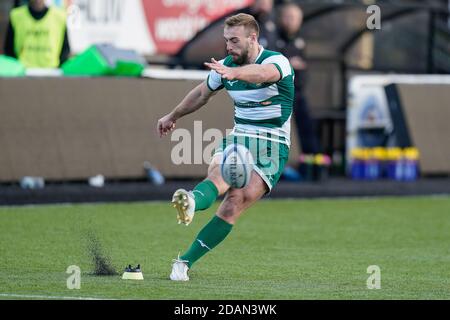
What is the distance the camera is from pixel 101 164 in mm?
19203

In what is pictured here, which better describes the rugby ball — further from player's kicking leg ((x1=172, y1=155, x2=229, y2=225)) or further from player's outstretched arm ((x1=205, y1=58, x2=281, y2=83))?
player's outstretched arm ((x1=205, y1=58, x2=281, y2=83))

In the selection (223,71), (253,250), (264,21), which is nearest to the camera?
(223,71)

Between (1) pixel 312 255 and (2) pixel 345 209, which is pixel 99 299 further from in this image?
(2) pixel 345 209

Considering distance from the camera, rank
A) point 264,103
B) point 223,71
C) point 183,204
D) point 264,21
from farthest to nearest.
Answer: point 264,21 → point 264,103 → point 183,204 → point 223,71

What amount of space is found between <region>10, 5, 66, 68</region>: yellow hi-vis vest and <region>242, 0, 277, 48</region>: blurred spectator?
2.92 metres

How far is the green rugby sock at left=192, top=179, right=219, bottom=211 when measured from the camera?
35.0ft

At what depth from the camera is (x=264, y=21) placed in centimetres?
2114

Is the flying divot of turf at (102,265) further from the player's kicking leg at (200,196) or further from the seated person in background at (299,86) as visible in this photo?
the seated person in background at (299,86)

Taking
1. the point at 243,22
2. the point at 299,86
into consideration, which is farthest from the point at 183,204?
the point at 299,86

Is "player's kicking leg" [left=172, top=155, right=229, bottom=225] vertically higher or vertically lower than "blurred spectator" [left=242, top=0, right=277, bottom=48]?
lower

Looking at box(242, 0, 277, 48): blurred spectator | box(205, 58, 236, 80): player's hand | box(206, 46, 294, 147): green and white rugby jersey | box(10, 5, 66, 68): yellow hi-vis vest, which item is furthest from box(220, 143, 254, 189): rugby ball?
box(242, 0, 277, 48): blurred spectator

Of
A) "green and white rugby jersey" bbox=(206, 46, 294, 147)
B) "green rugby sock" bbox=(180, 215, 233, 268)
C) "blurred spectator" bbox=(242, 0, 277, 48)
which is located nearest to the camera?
"green rugby sock" bbox=(180, 215, 233, 268)

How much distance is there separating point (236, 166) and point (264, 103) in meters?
0.62

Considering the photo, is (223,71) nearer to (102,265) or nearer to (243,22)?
(243,22)
